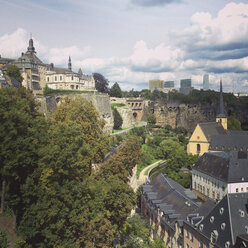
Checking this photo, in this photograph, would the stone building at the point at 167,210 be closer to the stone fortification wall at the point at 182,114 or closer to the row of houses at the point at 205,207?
the row of houses at the point at 205,207

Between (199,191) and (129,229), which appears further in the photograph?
(199,191)

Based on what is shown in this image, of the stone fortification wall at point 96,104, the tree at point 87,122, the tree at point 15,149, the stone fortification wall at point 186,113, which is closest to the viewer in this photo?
the tree at point 15,149

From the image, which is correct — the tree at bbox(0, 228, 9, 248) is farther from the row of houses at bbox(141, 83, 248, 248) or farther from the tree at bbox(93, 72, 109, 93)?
the tree at bbox(93, 72, 109, 93)

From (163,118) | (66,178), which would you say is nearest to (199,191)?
(66,178)

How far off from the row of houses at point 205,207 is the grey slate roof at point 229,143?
11.0 metres

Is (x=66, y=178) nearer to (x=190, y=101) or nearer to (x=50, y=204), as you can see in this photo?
(x=50, y=204)

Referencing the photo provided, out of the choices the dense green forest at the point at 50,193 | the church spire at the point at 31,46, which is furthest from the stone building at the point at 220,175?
the church spire at the point at 31,46

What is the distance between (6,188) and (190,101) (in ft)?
220

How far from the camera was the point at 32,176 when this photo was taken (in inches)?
696

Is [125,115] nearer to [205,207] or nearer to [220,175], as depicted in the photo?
[220,175]

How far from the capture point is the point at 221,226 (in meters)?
18.6

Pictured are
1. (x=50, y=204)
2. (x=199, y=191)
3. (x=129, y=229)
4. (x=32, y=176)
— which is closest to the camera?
(x=50, y=204)

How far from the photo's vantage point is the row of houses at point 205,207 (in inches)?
726

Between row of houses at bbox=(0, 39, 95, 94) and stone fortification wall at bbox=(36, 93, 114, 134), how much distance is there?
259 inches
